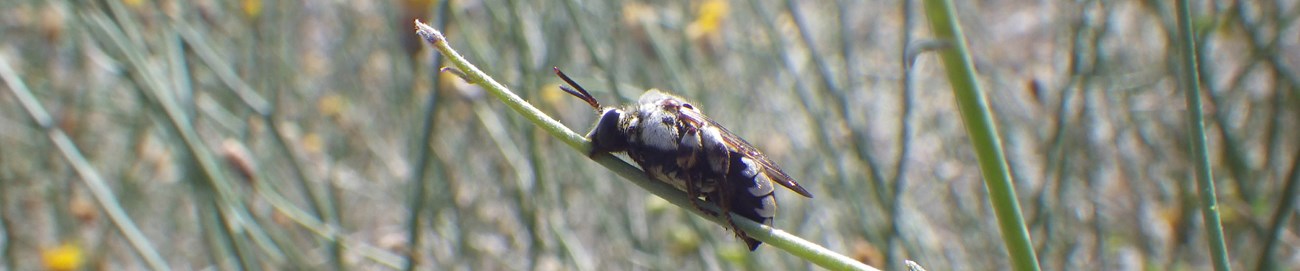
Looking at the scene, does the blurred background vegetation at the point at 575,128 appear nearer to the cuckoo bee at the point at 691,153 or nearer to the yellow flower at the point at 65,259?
the yellow flower at the point at 65,259

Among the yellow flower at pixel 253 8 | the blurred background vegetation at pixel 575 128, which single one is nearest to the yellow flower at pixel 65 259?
the blurred background vegetation at pixel 575 128

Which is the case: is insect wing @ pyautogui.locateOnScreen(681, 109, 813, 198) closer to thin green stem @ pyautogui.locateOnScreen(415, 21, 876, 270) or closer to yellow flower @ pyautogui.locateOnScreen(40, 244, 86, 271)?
thin green stem @ pyautogui.locateOnScreen(415, 21, 876, 270)

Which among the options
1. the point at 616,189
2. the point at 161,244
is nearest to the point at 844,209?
the point at 616,189

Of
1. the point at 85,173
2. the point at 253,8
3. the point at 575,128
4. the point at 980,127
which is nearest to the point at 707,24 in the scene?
the point at 575,128

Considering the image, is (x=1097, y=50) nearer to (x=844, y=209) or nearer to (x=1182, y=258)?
(x=1182, y=258)

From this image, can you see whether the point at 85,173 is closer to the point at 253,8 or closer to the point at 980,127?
the point at 253,8

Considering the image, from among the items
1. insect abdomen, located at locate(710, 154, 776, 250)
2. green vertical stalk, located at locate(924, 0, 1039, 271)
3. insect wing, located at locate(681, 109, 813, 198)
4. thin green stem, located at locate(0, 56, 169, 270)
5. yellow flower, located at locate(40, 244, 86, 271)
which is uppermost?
yellow flower, located at locate(40, 244, 86, 271)

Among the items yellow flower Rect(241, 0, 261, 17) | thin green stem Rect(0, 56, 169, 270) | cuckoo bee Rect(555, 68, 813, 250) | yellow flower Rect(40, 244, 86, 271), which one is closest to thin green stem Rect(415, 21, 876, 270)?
cuckoo bee Rect(555, 68, 813, 250)
